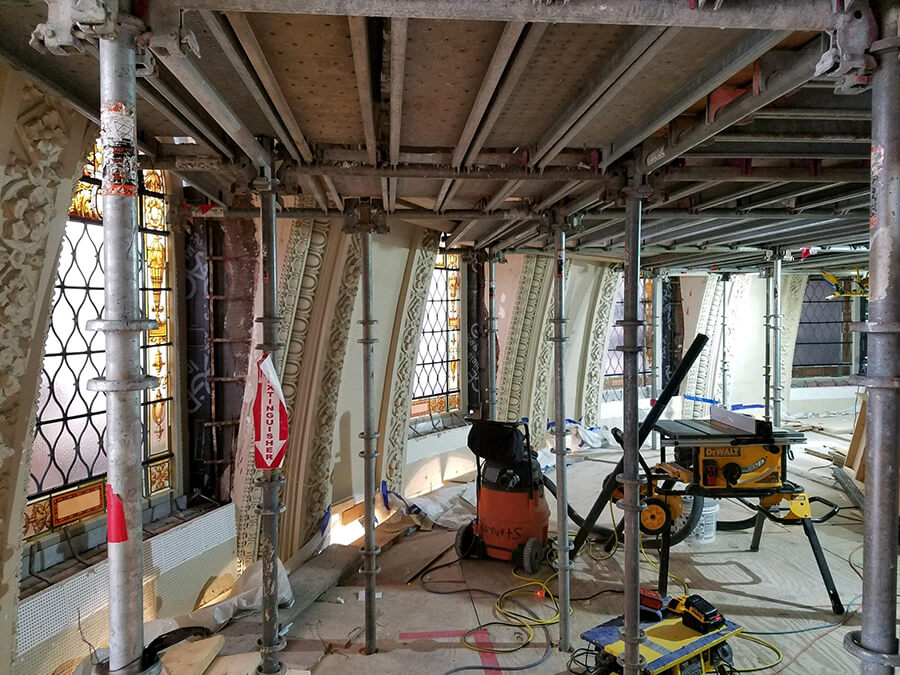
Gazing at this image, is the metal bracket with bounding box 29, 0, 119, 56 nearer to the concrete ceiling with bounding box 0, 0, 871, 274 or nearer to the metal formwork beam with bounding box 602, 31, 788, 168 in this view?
the concrete ceiling with bounding box 0, 0, 871, 274

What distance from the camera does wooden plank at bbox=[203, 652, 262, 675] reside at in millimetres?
3498

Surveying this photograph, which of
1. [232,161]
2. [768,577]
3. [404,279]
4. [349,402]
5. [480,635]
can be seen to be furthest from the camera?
[404,279]

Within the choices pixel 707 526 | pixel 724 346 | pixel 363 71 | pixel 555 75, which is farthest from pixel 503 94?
pixel 724 346

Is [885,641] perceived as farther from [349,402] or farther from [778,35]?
[349,402]

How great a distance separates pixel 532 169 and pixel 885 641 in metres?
2.71

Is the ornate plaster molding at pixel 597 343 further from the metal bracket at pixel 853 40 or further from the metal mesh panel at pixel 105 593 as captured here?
the metal bracket at pixel 853 40

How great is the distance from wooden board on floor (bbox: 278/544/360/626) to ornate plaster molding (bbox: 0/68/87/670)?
2.29 m

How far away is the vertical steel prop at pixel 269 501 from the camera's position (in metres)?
3.32

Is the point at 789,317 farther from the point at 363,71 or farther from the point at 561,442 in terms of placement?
the point at 363,71

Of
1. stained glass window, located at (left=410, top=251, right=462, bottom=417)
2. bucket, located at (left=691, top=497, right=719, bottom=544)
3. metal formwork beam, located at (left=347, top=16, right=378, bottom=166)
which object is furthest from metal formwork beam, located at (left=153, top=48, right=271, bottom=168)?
Result: stained glass window, located at (left=410, top=251, right=462, bottom=417)

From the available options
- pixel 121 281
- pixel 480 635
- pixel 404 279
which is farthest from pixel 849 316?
pixel 121 281

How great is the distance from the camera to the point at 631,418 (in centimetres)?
336

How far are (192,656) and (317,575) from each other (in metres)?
2.10

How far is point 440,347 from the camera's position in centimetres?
1003
